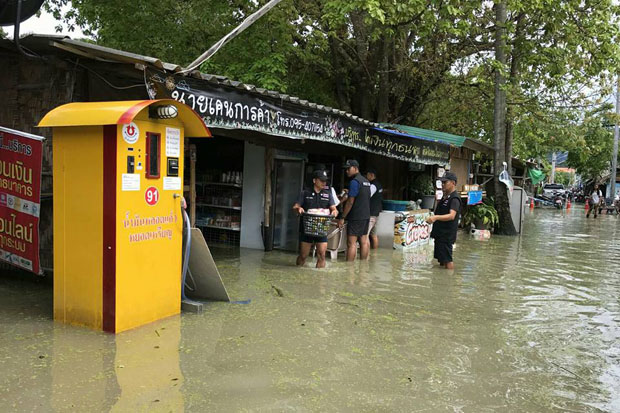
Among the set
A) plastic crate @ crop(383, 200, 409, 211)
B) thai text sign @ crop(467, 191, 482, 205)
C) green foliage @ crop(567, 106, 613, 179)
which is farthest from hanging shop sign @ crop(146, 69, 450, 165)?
green foliage @ crop(567, 106, 613, 179)

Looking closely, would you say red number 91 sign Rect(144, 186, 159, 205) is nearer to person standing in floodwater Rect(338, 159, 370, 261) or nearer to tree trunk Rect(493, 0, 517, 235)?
person standing in floodwater Rect(338, 159, 370, 261)

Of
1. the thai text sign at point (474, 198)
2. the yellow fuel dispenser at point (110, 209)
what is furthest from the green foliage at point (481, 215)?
the yellow fuel dispenser at point (110, 209)

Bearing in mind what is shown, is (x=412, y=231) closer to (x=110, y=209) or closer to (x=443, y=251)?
(x=443, y=251)

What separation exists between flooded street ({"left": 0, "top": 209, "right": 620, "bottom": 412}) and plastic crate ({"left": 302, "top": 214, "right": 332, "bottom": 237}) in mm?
747

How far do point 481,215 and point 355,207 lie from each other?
7722 mm

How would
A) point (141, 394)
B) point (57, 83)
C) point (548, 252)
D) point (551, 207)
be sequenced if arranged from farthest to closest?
point (551, 207) < point (548, 252) < point (57, 83) < point (141, 394)

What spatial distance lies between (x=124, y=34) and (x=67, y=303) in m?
11.7

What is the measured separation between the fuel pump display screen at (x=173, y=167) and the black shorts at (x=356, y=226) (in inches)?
175

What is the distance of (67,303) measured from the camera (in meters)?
5.21

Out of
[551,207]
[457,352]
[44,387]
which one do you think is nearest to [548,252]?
[457,352]

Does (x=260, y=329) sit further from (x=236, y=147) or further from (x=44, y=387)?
(x=236, y=147)

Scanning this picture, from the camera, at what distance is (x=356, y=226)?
9.51m

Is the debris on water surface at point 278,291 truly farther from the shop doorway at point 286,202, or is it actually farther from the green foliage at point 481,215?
the green foliage at point 481,215

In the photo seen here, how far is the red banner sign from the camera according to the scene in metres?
5.80
